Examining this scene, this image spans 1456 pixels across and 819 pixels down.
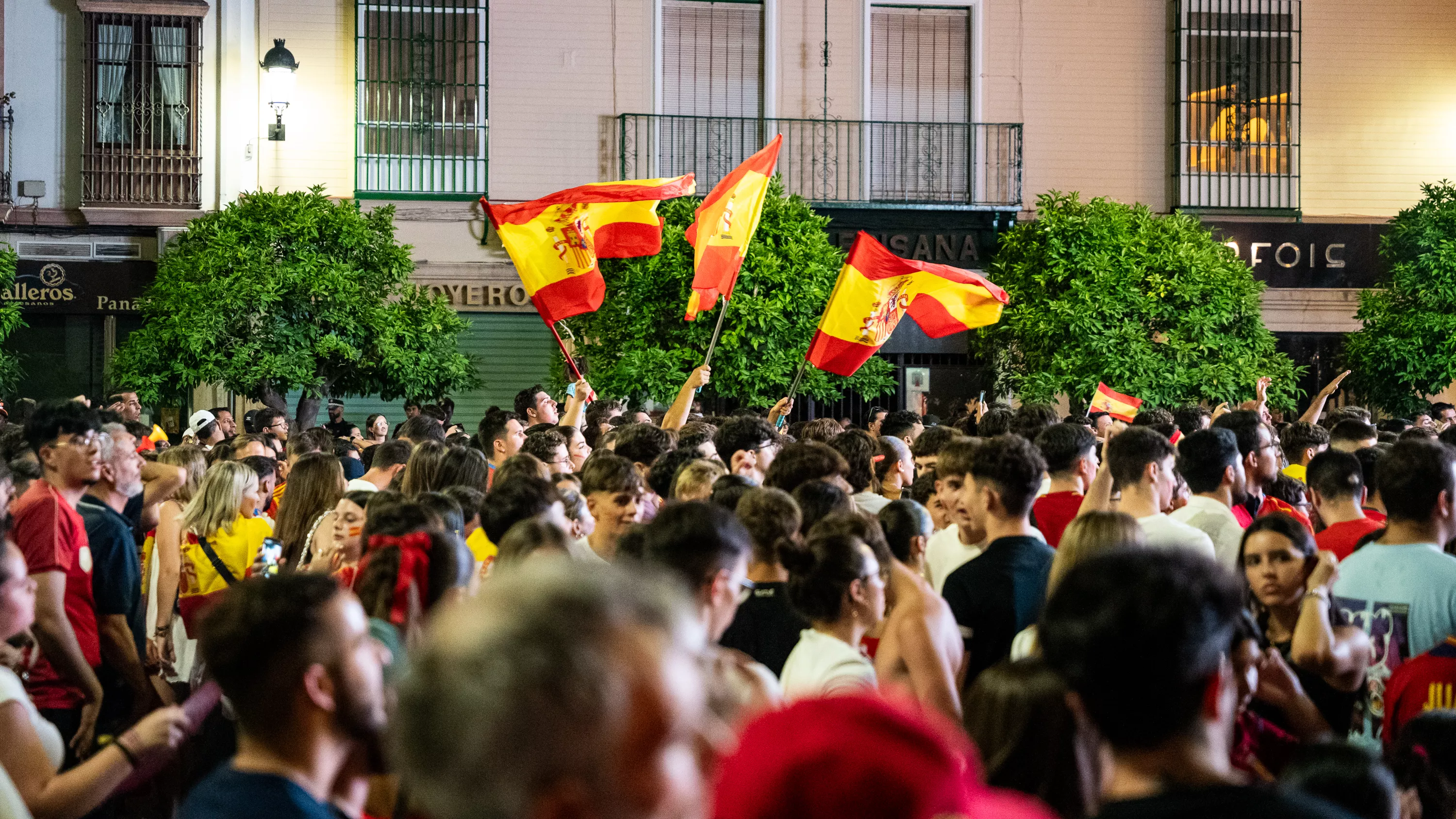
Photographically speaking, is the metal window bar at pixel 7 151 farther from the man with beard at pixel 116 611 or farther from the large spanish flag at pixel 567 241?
the man with beard at pixel 116 611

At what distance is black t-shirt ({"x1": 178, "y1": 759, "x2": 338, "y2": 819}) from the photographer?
8.02ft

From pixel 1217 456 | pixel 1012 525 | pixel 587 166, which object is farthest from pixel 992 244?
pixel 1012 525

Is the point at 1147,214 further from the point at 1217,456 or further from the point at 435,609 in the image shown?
the point at 435,609

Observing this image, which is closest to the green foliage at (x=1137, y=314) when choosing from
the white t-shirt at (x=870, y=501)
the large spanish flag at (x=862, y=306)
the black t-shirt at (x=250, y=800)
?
the large spanish flag at (x=862, y=306)

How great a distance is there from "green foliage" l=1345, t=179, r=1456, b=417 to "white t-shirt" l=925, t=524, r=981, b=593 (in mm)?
13143

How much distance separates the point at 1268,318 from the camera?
20.1 m

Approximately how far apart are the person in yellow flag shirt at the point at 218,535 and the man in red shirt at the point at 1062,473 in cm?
352

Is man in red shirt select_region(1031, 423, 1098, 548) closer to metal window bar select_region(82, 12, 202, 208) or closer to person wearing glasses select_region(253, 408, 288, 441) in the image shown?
person wearing glasses select_region(253, 408, 288, 441)

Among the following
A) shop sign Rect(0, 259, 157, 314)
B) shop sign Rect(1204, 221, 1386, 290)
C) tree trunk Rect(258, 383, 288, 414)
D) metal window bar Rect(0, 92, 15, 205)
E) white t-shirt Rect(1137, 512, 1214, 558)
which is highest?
metal window bar Rect(0, 92, 15, 205)

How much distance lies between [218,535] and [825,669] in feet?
12.0

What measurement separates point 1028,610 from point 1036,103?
16.5 meters

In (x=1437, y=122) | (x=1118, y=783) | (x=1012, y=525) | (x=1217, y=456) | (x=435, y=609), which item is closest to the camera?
(x=1118, y=783)

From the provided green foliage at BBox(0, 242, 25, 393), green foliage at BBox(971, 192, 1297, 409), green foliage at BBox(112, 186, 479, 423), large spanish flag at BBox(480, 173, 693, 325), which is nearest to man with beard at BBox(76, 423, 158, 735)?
large spanish flag at BBox(480, 173, 693, 325)

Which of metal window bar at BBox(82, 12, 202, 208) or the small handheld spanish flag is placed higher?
metal window bar at BBox(82, 12, 202, 208)
